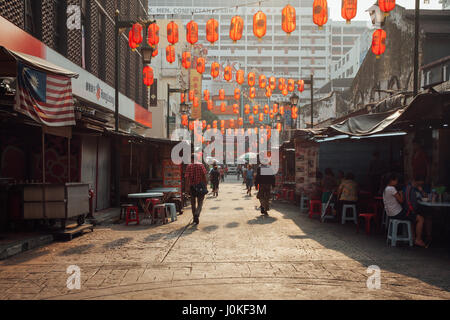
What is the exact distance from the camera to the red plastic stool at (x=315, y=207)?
49.2ft

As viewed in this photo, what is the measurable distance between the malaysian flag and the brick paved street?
2.91m

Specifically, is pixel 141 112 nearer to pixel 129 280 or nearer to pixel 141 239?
pixel 141 239

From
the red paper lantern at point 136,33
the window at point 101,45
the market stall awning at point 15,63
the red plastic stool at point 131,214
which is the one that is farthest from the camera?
the window at point 101,45

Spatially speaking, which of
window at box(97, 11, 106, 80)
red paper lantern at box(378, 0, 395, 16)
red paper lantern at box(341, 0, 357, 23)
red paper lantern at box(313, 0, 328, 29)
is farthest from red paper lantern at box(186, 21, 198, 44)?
window at box(97, 11, 106, 80)

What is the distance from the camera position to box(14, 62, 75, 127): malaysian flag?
8453mm

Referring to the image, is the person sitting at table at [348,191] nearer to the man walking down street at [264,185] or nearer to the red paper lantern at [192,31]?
the man walking down street at [264,185]

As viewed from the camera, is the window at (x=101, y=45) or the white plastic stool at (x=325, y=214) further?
the window at (x=101, y=45)

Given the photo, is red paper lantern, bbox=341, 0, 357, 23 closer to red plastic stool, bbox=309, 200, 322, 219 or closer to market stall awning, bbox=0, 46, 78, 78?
red plastic stool, bbox=309, 200, 322, 219

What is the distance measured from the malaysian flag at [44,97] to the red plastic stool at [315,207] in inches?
344

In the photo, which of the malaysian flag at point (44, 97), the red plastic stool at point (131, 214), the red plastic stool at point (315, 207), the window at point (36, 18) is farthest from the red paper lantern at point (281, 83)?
the malaysian flag at point (44, 97)

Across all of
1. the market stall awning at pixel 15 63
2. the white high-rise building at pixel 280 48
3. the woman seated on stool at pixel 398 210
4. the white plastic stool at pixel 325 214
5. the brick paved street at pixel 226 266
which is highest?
the white high-rise building at pixel 280 48

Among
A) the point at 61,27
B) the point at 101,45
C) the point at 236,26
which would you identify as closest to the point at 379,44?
the point at 236,26
